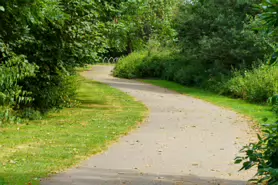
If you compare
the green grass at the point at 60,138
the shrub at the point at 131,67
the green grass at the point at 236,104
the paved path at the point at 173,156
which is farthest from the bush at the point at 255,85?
the shrub at the point at 131,67

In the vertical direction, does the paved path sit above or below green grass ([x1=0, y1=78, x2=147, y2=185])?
above

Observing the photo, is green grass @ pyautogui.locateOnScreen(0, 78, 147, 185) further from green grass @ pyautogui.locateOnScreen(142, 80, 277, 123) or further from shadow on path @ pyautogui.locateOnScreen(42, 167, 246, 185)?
green grass @ pyautogui.locateOnScreen(142, 80, 277, 123)

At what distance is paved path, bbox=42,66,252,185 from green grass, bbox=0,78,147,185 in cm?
36

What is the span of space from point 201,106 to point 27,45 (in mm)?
8083

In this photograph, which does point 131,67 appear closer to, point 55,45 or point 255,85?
point 255,85

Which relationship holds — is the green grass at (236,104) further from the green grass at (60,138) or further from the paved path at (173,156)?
the green grass at (60,138)

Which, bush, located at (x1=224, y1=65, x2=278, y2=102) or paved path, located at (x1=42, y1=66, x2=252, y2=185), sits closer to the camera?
paved path, located at (x1=42, y1=66, x2=252, y2=185)

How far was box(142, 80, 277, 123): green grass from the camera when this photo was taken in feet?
54.7

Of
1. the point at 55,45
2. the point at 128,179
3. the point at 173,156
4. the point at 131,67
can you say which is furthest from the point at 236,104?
the point at 131,67

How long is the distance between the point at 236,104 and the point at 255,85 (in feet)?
6.20

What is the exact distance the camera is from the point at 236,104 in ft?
68.2

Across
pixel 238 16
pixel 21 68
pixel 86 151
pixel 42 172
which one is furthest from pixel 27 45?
pixel 238 16

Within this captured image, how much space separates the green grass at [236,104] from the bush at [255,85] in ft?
1.78

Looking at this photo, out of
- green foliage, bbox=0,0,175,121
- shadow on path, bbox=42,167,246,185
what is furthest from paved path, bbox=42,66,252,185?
green foliage, bbox=0,0,175,121
